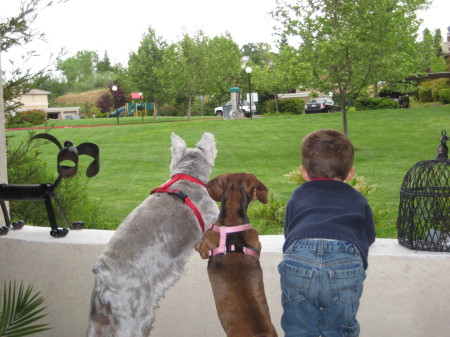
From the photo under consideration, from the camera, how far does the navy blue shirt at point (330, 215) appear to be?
2.77m

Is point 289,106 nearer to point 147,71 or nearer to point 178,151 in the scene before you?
point 147,71

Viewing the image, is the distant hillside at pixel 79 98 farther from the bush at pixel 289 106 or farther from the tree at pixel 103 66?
the bush at pixel 289 106

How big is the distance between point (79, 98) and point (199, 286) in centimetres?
7116

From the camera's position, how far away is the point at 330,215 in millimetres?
2805

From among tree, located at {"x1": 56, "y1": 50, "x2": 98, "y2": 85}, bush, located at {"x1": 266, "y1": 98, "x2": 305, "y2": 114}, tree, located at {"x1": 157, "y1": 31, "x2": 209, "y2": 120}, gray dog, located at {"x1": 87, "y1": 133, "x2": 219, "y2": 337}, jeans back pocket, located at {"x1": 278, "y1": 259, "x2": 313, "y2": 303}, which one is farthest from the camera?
tree, located at {"x1": 56, "y1": 50, "x2": 98, "y2": 85}

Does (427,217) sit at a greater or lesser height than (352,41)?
lesser

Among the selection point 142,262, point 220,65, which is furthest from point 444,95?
point 142,262

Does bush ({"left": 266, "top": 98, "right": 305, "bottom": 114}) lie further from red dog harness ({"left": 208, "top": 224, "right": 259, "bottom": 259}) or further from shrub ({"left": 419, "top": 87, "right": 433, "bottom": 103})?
red dog harness ({"left": 208, "top": 224, "right": 259, "bottom": 259})

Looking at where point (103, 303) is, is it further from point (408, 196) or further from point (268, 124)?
point (268, 124)

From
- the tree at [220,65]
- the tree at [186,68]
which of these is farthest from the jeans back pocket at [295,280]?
the tree at [220,65]

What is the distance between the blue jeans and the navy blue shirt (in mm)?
52

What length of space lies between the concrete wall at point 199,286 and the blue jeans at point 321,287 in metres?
0.43

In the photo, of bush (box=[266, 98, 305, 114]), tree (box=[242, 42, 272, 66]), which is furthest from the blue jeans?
tree (box=[242, 42, 272, 66])

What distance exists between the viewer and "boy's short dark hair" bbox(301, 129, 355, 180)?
2869 millimetres
